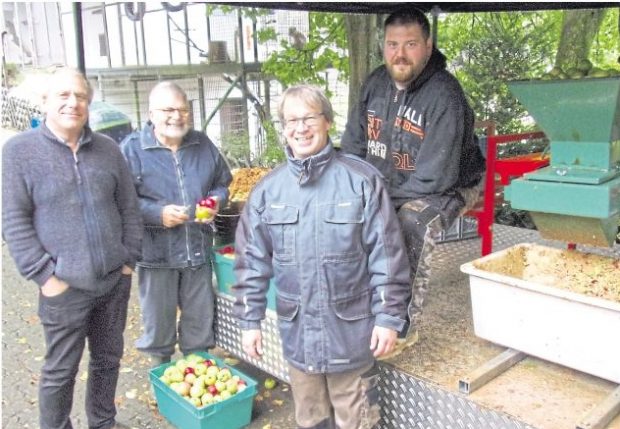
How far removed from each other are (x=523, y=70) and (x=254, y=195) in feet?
19.6

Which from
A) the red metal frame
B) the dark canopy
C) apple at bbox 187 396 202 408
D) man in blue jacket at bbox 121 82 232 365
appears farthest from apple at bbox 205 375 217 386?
the dark canopy

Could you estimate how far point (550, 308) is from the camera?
2605 mm

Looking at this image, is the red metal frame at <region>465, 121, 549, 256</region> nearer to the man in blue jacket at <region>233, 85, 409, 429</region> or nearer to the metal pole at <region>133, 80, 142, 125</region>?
the man in blue jacket at <region>233, 85, 409, 429</region>

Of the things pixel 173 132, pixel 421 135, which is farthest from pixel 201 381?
pixel 421 135

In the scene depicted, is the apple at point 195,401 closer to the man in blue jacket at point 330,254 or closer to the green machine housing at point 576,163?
the man in blue jacket at point 330,254

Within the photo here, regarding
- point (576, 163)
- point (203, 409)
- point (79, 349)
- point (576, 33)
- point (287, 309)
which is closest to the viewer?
point (287, 309)

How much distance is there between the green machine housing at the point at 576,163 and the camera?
2496 millimetres

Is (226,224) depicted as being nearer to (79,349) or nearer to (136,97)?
(79,349)

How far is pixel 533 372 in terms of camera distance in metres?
2.77

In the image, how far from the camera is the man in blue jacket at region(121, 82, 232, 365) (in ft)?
11.0

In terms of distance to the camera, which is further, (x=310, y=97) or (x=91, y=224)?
(x=91, y=224)

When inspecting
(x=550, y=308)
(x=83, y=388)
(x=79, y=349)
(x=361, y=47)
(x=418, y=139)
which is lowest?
(x=83, y=388)

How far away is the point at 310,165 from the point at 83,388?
107 inches

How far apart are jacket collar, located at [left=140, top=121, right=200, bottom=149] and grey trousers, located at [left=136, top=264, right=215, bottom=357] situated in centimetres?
77
